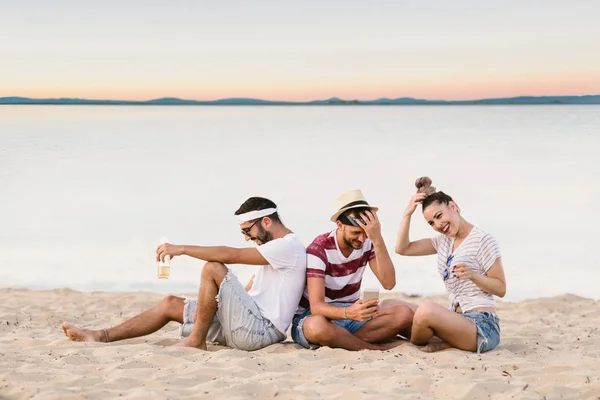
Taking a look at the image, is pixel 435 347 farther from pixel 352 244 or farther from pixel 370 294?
pixel 352 244

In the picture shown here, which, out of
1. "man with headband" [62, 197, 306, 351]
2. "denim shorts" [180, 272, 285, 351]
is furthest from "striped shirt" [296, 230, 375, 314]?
"denim shorts" [180, 272, 285, 351]

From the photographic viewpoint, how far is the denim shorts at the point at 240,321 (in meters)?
6.02

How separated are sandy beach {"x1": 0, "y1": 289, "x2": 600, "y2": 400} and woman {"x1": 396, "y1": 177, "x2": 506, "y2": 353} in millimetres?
141

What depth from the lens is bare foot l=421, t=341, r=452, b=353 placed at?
608 cm

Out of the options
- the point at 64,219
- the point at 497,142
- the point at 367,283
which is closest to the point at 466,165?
the point at 497,142

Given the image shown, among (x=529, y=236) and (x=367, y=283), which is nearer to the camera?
(x=367, y=283)

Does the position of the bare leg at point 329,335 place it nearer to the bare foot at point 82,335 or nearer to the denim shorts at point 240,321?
the denim shorts at point 240,321

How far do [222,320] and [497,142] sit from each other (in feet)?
93.2

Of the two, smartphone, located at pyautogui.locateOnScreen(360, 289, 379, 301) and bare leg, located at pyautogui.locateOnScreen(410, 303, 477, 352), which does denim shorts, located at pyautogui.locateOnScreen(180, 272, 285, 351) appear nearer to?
smartphone, located at pyautogui.locateOnScreen(360, 289, 379, 301)

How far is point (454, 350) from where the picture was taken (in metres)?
6.06

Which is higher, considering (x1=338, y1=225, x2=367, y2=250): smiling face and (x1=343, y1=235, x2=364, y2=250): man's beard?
(x1=338, y1=225, x2=367, y2=250): smiling face

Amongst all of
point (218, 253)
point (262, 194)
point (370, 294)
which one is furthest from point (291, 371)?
point (262, 194)

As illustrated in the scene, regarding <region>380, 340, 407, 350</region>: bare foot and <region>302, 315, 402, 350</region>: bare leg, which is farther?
<region>380, 340, 407, 350</region>: bare foot

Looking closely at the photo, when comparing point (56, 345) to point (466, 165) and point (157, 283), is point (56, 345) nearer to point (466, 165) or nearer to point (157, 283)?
point (157, 283)
